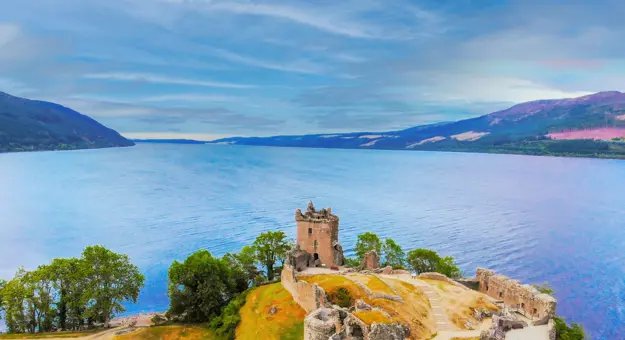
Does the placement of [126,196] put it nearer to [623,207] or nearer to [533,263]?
[533,263]

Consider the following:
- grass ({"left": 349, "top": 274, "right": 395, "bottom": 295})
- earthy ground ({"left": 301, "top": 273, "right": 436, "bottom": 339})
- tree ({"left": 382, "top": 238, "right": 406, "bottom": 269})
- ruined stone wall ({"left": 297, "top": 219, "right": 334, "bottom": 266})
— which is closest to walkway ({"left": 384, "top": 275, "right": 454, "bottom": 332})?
earthy ground ({"left": 301, "top": 273, "right": 436, "bottom": 339})

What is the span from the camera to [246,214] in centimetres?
14138

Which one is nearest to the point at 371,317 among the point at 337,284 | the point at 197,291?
the point at 337,284

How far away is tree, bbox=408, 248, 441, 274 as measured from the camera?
6950 centimetres

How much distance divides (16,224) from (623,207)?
633 feet

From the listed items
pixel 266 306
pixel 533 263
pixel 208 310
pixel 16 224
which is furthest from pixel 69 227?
pixel 533 263

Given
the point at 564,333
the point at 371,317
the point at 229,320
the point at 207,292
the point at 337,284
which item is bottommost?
the point at 229,320

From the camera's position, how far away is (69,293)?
55.7m

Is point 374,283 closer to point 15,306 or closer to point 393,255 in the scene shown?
point 393,255

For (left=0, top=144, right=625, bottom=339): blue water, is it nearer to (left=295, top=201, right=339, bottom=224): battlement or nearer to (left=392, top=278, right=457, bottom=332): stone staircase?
(left=295, top=201, right=339, bottom=224): battlement

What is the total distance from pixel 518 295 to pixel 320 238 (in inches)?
999

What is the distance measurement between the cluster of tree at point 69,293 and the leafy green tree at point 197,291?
5.66 m

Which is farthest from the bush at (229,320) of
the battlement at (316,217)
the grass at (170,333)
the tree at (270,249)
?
the battlement at (316,217)

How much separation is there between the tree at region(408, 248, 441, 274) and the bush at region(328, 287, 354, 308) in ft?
88.0
